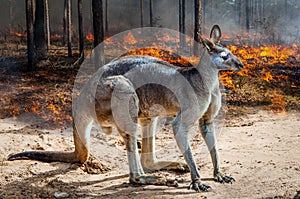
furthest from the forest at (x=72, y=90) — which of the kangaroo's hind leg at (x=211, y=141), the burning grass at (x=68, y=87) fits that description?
the kangaroo's hind leg at (x=211, y=141)

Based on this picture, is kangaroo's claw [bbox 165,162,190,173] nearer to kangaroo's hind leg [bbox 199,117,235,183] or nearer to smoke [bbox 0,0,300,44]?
kangaroo's hind leg [bbox 199,117,235,183]

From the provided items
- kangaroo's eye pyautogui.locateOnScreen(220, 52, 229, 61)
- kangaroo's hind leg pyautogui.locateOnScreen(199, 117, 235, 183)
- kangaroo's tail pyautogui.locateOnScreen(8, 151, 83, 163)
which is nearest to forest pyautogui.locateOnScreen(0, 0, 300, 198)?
kangaroo's tail pyautogui.locateOnScreen(8, 151, 83, 163)

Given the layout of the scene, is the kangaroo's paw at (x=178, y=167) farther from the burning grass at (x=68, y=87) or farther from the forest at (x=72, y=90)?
the burning grass at (x=68, y=87)

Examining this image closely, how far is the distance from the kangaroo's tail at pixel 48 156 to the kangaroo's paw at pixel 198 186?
2.00 m

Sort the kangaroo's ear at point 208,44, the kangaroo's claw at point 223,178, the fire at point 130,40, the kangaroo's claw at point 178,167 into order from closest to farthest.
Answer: the kangaroo's ear at point 208,44 → the kangaroo's claw at point 223,178 → the kangaroo's claw at point 178,167 → the fire at point 130,40

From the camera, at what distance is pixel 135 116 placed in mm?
5695

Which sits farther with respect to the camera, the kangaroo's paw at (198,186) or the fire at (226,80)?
the fire at (226,80)

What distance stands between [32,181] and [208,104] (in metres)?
2.75

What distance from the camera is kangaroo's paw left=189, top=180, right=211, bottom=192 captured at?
5.37 metres

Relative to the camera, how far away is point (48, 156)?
654cm

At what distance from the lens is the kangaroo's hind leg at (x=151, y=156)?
6574mm

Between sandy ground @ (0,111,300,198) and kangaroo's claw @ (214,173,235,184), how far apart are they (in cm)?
10

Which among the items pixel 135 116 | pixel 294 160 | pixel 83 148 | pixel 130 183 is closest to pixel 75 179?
pixel 83 148

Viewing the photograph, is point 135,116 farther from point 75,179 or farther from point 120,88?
point 75,179
